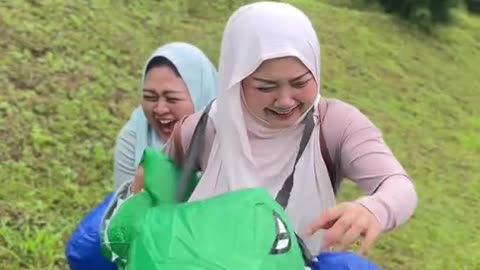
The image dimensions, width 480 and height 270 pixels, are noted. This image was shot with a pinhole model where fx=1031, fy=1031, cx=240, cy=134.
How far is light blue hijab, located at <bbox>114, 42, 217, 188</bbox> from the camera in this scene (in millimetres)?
3383

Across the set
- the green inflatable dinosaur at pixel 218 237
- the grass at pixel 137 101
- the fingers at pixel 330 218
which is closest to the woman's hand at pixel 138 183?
the green inflatable dinosaur at pixel 218 237

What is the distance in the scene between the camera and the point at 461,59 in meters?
9.23

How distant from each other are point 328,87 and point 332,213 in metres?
5.66

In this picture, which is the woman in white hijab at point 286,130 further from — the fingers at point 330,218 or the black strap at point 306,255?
the fingers at point 330,218

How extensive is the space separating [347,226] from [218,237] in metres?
0.23

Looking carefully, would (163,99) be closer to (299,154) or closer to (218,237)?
(299,154)

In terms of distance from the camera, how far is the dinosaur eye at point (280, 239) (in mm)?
1715

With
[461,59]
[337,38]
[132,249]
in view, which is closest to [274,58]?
[132,249]

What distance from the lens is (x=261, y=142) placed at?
6.76 ft

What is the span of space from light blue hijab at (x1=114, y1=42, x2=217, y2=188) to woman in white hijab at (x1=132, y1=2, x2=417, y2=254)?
1.28 metres

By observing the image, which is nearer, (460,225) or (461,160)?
(460,225)

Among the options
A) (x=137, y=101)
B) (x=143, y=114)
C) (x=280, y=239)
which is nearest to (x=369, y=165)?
(x=280, y=239)

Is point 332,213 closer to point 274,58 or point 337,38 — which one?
point 274,58

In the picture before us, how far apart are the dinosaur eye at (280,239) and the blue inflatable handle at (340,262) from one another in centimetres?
21
